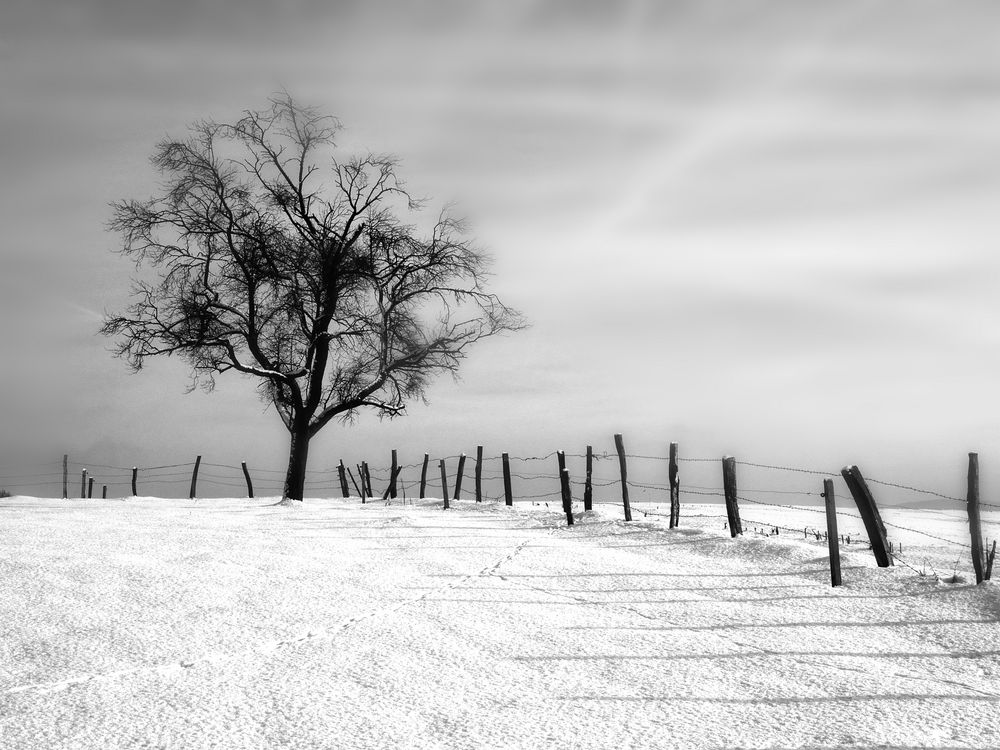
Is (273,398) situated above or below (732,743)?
above

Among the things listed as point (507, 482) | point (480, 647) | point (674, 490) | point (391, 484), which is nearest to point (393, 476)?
point (391, 484)

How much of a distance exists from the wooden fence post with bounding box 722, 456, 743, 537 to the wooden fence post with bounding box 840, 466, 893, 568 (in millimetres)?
2269

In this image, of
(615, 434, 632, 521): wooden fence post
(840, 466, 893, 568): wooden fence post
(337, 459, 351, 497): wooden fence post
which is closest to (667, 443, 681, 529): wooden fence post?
(615, 434, 632, 521): wooden fence post

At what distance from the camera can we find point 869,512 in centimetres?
926

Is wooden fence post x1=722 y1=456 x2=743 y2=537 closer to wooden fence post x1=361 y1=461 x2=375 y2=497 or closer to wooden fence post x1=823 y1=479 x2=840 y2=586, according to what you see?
wooden fence post x1=823 y1=479 x2=840 y2=586

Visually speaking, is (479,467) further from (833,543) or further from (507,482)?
(833,543)

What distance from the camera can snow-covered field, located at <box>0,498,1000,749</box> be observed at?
164 inches

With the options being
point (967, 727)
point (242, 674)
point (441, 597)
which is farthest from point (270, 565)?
point (967, 727)

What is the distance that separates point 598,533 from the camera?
13.0m

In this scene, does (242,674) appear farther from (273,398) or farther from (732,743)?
(273,398)

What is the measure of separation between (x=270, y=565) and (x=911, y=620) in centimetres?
651

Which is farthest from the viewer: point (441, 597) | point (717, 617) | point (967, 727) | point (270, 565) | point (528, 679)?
point (270, 565)

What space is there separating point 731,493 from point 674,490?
1.78 metres

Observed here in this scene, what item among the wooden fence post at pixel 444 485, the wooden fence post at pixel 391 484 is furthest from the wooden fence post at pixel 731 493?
the wooden fence post at pixel 391 484
